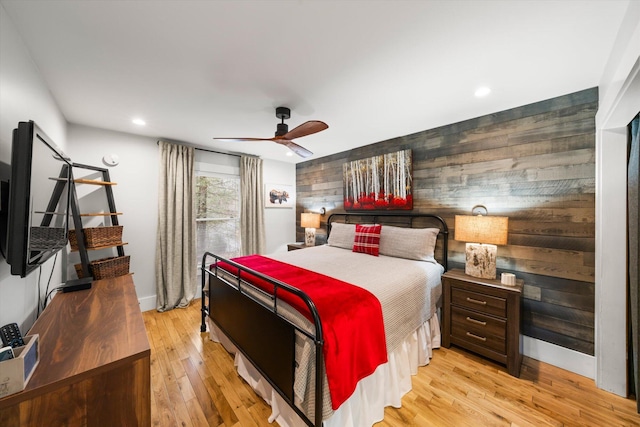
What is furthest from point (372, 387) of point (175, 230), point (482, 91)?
point (175, 230)

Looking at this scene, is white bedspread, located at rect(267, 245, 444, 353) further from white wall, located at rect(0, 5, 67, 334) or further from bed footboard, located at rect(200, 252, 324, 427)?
white wall, located at rect(0, 5, 67, 334)

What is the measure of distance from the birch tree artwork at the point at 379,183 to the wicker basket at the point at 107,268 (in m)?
3.03

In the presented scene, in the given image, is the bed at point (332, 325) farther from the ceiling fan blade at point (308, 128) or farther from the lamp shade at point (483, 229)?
the ceiling fan blade at point (308, 128)

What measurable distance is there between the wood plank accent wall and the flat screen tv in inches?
133

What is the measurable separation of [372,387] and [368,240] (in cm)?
174

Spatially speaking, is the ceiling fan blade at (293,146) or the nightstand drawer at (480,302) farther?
the ceiling fan blade at (293,146)

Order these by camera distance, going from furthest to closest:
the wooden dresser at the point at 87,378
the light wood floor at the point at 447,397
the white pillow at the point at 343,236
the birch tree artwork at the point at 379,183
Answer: the white pillow at the point at 343,236, the birch tree artwork at the point at 379,183, the light wood floor at the point at 447,397, the wooden dresser at the point at 87,378

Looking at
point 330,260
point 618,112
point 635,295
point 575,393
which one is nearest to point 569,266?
point 635,295

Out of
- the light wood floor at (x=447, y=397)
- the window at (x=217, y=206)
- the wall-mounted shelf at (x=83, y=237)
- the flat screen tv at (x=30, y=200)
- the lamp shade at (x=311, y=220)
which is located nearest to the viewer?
the flat screen tv at (x=30, y=200)

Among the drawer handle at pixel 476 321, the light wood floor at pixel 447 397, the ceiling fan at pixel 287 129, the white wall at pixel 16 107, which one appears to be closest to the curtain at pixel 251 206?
the ceiling fan at pixel 287 129

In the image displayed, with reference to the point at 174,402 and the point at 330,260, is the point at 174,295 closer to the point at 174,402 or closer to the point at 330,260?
the point at 174,402

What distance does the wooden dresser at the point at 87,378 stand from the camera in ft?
2.82

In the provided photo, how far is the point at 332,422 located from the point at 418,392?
864 millimetres

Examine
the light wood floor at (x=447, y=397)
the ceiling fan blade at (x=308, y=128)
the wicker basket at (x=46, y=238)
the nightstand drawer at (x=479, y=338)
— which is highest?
the ceiling fan blade at (x=308, y=128)
